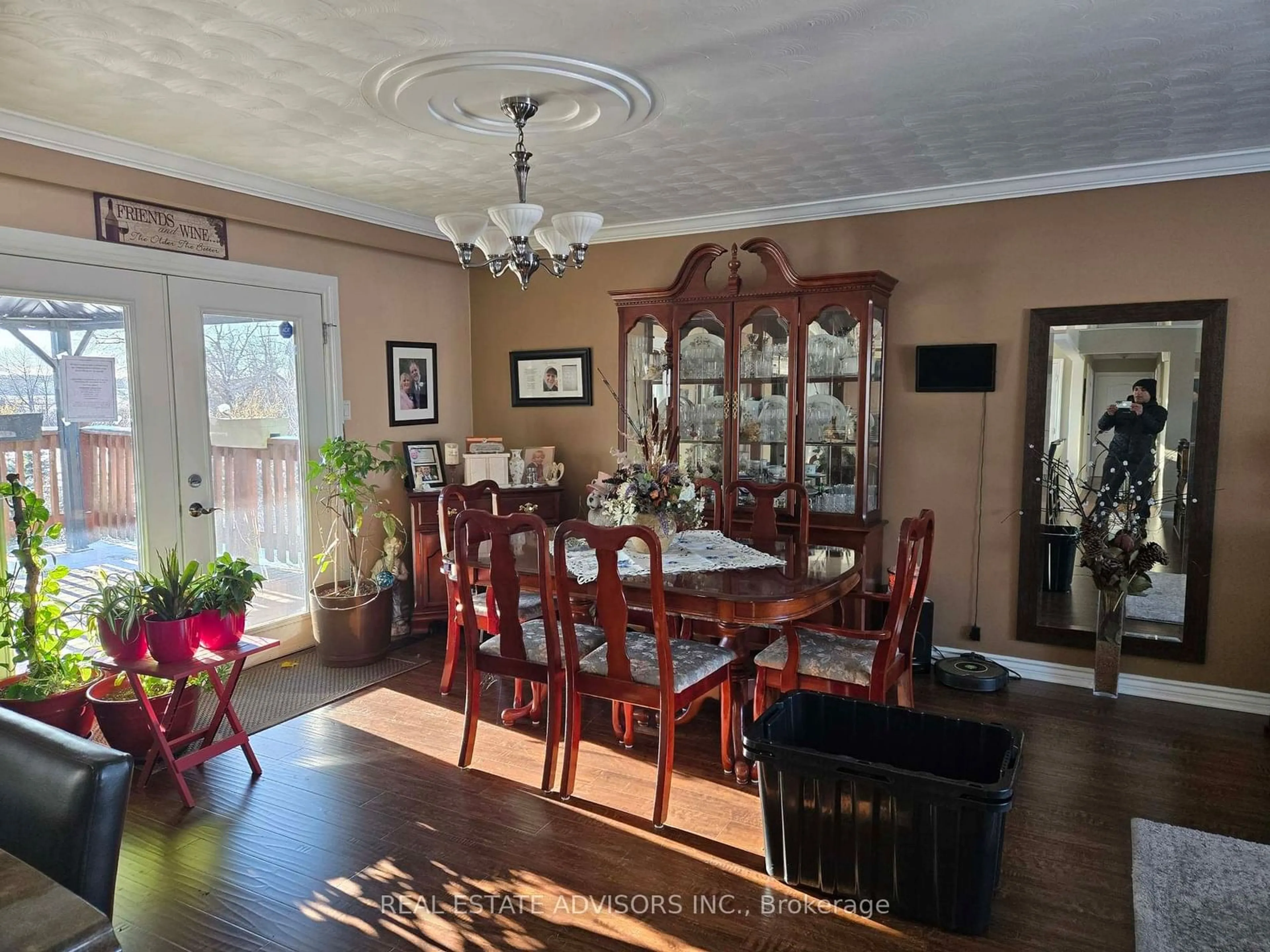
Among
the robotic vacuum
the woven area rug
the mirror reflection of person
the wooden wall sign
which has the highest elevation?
the wooden wall sign

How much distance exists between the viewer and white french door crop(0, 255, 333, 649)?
3.35 metres

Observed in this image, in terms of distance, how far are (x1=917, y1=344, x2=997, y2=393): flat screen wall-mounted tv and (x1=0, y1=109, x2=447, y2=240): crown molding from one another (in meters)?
2.99

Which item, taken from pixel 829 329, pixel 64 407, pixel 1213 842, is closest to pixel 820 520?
pixel 829 329

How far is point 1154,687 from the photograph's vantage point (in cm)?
393

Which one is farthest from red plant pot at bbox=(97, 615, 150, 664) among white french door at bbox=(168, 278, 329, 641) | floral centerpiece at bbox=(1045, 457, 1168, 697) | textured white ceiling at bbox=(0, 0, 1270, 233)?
floral centerpiece at bbox=(1045, 457, 1168, 697)

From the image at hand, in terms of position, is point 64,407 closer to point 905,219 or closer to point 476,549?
point 476,549

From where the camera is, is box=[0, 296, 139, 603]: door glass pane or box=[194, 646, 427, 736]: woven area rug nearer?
box=[0, 296, 139, 603]: door glass pane

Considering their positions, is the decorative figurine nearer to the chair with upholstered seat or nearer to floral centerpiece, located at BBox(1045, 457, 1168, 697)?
the chair with upholstered seat

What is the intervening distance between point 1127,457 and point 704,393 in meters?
2.12

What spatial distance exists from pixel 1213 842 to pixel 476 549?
2.90 m

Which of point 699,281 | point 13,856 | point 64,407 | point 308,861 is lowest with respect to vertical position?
point 308,861

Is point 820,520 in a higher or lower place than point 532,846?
higher

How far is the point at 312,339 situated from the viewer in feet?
14.8

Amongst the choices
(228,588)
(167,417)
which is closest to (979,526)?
(228,588)
